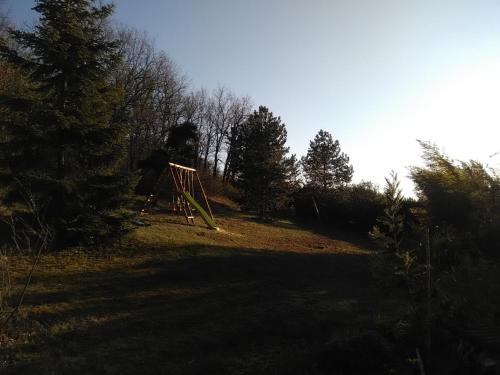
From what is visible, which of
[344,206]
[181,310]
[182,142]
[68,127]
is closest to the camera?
[181,310]

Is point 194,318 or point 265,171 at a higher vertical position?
point 265,171

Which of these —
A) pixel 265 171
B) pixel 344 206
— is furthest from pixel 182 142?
pixel 344 206

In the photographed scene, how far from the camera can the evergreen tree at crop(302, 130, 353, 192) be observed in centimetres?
4300

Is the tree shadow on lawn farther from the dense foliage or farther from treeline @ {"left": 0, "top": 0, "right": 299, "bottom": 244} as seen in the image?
the dense foliage

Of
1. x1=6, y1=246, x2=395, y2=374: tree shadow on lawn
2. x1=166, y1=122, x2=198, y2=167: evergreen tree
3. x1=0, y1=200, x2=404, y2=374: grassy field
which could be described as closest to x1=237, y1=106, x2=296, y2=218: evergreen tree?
x1=166, y1=122, x2=198, y2=167: evergreen tree

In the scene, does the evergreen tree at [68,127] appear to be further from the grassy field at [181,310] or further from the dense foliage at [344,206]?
the dense foliage at [344,206]

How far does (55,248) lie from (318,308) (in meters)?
7.88

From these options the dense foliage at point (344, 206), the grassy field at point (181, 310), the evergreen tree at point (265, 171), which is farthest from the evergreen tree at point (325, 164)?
the grassy field at point (181, 310)

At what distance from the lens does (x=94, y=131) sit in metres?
13.5

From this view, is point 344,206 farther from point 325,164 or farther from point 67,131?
point 67,131

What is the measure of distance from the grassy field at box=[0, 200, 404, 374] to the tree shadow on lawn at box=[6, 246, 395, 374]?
22mm

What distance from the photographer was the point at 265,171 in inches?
1243

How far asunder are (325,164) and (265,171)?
14.1m

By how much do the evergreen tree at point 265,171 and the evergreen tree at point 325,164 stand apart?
10.3m
